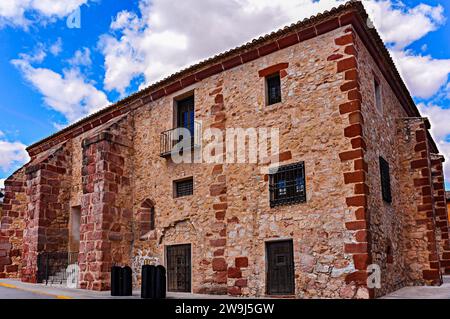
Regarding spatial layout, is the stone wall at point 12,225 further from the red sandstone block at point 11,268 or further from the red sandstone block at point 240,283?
the red sandstone block at point 240,283

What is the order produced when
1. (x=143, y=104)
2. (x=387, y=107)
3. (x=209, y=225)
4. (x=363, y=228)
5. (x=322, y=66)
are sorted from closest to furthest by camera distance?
(x=363, y=228) → (x=322, y=66) → (x=209, y=225) → (x=387, y=107) → (x=143, y=104)

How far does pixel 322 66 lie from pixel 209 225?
15.3ft

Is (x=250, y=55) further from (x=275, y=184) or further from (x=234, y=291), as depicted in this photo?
(x=234, y=291)

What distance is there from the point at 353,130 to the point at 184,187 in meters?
5.00

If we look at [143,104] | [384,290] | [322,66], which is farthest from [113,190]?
[384,290]

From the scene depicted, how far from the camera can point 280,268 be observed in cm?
973

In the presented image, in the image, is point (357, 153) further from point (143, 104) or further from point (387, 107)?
point (143, 104)

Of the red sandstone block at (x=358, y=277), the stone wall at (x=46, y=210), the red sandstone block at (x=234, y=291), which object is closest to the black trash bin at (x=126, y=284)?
the red sandstone block at (x=234, y=291)

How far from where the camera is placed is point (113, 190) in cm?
1264

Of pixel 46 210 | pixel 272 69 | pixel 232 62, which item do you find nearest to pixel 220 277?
pixel 272 69

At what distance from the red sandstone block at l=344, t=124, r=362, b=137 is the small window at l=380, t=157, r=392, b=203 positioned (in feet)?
6.04

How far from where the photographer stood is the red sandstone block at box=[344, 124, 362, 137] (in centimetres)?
909

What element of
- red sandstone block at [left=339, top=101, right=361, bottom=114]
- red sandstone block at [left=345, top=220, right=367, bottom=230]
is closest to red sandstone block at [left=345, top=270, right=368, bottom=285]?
red sandstone block at [left=345, top=220, right=367, bottom=230]

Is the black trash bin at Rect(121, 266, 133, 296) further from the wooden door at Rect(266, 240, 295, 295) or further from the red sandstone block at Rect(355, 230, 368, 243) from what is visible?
the red sandstone block at Rect(355, 230, 368, 243)
